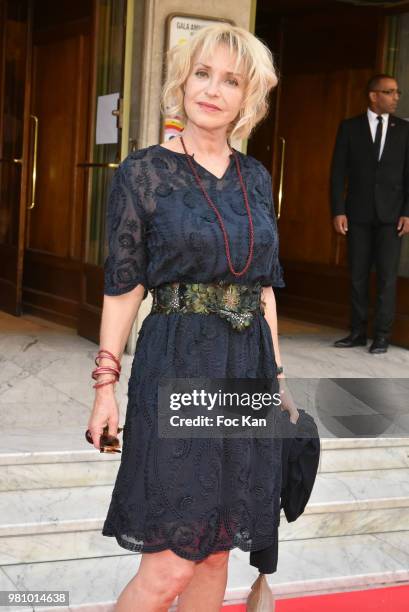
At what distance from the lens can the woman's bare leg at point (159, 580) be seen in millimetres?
2105

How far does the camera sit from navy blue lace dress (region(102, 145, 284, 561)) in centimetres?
211

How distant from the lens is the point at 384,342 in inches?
248

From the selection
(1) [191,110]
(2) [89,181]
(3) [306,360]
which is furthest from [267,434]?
(2) [89,181]

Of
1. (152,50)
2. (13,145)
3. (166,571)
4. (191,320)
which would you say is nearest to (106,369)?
(191,320)

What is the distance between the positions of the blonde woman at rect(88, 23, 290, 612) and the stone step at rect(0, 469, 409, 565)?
1219 mm

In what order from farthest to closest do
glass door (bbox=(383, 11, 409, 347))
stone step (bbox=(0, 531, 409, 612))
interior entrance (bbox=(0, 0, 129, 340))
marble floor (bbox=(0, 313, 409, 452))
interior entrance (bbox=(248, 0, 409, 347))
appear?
interior entrance (bbox=(248, 0, 409, 347)) → interior entrance (bbox=(0, 0, 129, 340)) → glass door (bbox=(383, 11, 409, 347)) → marble floor (bbox=(0, 313, 409, 452)) → stone step (bbox=(0, 531, 409, 612))

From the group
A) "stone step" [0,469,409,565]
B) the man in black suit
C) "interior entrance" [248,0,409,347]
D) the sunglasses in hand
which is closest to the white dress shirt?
the man in black suit

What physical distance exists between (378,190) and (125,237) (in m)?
4.36

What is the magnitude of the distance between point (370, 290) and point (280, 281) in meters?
4.69

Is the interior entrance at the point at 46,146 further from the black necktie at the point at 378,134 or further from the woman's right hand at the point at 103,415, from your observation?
the woman's right hand at the point at 103,415

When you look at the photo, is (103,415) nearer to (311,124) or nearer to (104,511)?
(104,511)

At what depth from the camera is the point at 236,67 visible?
221 centimetres

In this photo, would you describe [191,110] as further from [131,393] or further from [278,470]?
[278,470]

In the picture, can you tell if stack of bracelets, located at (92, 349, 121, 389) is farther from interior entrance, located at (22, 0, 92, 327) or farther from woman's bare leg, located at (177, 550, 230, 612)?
interior entrance, located at (22, 0, 92, 327)
